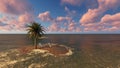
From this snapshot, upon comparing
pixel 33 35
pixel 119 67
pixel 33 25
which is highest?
pixel 33 25

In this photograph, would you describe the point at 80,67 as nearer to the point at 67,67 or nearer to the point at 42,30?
the point at 67,67

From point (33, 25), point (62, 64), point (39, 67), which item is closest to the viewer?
point (39, 67)

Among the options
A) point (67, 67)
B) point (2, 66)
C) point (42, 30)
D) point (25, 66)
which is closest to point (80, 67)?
point (67, 67)

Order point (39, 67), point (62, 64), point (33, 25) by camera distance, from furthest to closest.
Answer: point (33, 25)
point (62, 64)
point (39, 67)

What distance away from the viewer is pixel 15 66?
4203cm

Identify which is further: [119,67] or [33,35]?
[33,35]

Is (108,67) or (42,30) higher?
(42,30)

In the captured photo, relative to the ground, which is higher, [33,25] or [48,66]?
[33,25]

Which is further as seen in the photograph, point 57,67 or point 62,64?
point 62,64

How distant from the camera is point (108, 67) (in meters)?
42.1

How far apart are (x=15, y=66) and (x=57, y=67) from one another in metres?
11.7

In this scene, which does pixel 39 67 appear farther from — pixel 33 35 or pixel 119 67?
pixel 33 35

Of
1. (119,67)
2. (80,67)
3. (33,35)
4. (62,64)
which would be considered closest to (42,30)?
(33,35)

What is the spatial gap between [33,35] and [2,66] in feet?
102
